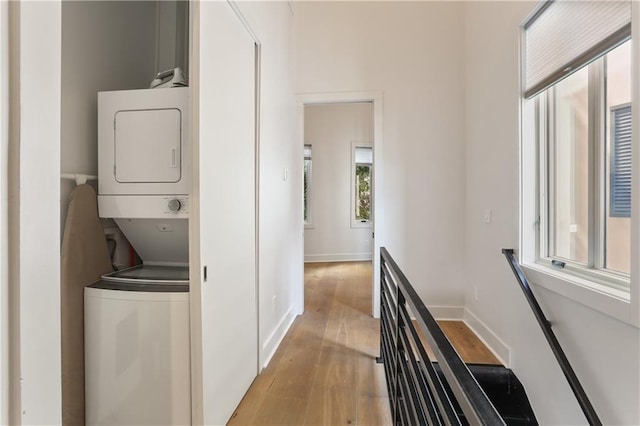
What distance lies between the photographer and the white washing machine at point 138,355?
1385 millimetres

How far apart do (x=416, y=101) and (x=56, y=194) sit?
10.5ft

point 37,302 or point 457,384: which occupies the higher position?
point 37,302

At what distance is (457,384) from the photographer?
62 centimetres

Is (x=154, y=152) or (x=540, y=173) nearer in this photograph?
(x=154, y=152)

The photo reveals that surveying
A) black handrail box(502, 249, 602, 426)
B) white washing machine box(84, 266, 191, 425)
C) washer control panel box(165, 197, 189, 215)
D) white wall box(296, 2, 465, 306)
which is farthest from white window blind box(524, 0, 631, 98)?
white washing machine box(84, 266, 191, 425)

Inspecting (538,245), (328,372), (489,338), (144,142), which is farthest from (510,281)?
(144,142)

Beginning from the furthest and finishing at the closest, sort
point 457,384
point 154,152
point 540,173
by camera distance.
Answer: point 540,173, point 154,152, point 457,384

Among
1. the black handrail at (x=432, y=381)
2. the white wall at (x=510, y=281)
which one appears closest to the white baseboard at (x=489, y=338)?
the white wall at (x=510, y=281)

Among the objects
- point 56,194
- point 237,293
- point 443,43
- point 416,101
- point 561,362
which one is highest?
point 443,43

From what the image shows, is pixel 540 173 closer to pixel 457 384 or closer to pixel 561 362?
pixel 561 362

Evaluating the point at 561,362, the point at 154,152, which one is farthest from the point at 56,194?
the point at 561,362

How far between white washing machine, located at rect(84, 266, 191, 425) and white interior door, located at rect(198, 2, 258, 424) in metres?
0.13

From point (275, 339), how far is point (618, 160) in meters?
2.53

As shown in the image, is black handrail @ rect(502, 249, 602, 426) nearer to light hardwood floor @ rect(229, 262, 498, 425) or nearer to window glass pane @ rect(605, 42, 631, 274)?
window glass pane @ rect(605, 42, 631, 274)
